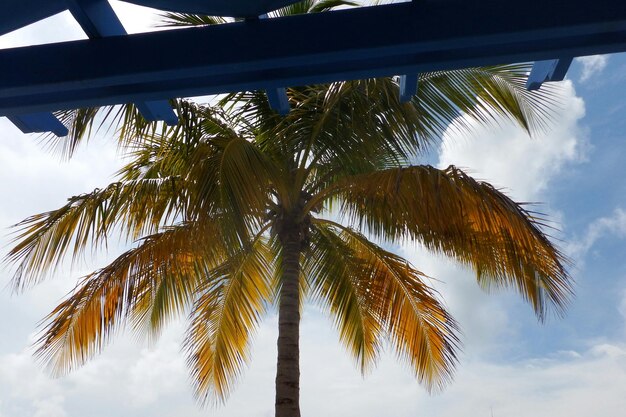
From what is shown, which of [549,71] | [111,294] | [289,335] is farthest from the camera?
[289,335]

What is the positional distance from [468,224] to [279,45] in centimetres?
463

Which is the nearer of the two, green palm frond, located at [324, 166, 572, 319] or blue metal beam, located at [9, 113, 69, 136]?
blue metal beam, located at [9, 113, 69, 136]

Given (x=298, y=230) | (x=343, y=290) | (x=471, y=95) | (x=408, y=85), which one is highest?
(x=471, y=95)

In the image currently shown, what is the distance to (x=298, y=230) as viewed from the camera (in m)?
8.14

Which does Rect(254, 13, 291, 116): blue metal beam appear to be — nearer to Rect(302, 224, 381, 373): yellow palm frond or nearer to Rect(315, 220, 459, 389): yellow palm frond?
Rect(315, 220, 459, 389): yellow palm frond

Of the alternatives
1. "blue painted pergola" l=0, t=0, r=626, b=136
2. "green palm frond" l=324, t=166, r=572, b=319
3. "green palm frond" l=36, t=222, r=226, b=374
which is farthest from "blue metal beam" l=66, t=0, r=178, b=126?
"green palm frond" l=36, t=222, r=226, b=374

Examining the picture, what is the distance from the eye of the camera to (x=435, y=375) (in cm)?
802

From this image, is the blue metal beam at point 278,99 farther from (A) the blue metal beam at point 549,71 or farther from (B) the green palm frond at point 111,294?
(B) the green palm frond at point 111,294

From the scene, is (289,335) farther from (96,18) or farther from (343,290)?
(96,18)

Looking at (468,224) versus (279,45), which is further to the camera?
(468,224)

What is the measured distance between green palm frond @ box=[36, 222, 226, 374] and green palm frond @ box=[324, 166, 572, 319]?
5.68ft

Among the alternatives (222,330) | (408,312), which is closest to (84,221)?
(222,330)

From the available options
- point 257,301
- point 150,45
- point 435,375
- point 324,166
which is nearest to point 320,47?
point 150,45

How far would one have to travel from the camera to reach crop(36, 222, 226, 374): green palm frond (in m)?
7.05
